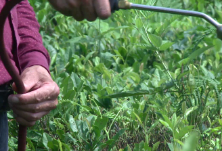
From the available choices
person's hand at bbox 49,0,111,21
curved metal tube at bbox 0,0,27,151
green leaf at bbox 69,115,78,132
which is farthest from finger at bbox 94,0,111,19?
green leaf at bbox 69,115,78,132

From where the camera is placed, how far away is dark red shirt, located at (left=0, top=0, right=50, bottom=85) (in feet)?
5.78

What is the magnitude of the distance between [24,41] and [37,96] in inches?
14.9

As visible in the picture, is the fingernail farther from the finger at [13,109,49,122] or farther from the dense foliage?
the dense foliage

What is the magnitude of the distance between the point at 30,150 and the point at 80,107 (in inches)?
16.2

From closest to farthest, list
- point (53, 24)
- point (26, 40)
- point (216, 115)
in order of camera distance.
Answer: point (26, 40) → point (216, 115) → point (53, 24)

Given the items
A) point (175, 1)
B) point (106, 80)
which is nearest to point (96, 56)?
point (106, 80)

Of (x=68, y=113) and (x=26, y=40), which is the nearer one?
(x=26, y=40)

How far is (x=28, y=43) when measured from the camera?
1.92 metres

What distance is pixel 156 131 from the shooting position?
213 centimetres

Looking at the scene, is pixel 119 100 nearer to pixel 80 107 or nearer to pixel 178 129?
pixel 80 107

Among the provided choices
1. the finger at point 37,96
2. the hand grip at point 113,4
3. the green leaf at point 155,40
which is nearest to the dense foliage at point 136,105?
the green leaf at point 155,40

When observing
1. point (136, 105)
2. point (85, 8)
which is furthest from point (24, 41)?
point (85, 8)

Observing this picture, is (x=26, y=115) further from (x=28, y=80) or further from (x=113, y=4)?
(x=113, y=4)

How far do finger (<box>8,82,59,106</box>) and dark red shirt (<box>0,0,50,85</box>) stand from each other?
0.16m
